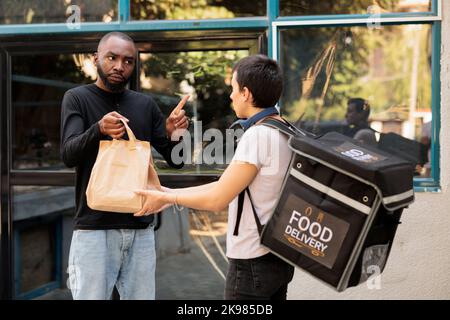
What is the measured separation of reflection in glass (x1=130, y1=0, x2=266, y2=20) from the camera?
4.18 m

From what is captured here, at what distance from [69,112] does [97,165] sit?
335mm

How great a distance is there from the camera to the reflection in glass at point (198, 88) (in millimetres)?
4172

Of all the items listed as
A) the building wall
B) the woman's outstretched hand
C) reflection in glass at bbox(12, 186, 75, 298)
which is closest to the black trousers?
the woman's outstretched hand

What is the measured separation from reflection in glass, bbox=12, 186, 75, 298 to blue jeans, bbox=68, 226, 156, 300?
5.78 ft

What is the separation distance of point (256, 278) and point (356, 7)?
10.2 ft

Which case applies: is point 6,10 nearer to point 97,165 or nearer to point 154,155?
point 154,155

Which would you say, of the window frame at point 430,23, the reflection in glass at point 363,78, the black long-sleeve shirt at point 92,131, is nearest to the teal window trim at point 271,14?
the window frame at point 430,23

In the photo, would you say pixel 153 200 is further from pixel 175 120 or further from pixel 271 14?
pixel 271 14

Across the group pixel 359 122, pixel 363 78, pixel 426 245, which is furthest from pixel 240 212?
pixel 363 78

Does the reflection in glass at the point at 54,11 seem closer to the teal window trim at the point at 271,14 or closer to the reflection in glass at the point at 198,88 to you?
the reflection in glass at the point at 198,88

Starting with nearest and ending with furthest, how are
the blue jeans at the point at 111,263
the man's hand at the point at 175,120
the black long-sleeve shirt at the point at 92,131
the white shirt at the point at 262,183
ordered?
the white shirt at the point at 262,183, the black long-sleeve shirt at the point at 92,131, the blue jeans at the point at 111,263, the man's hand at the point at 175,120

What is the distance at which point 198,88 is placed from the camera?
447cm

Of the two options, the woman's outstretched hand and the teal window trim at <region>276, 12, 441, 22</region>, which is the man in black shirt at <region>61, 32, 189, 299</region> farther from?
Answer: the teal window trim at <region>276, 12, 441, 22</region>

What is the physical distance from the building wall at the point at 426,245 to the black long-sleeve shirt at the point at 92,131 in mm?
1542
